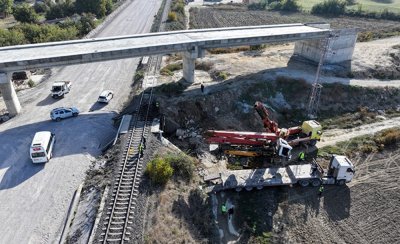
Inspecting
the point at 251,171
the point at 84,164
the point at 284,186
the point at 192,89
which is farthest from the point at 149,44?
the point at 284,186

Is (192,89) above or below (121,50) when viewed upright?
below

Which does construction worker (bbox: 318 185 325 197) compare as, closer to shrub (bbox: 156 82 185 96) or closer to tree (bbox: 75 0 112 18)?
shrub (bbox: 156 82 185 96)

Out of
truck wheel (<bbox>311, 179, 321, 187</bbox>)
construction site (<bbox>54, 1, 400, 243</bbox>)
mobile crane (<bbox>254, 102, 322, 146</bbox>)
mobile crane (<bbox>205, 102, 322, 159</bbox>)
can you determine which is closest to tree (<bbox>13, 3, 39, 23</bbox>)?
construction site (<bbox>54, 1, 400, 243</bbox>)

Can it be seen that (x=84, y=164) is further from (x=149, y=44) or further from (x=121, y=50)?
(x=149, y=44)

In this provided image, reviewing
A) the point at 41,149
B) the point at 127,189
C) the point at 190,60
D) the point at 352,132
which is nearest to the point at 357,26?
the point at 352,132

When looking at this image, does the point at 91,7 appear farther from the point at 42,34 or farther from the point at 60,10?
the point at 42,34

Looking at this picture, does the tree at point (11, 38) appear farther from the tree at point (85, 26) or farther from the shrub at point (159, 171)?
the shrub at point (159, 171)

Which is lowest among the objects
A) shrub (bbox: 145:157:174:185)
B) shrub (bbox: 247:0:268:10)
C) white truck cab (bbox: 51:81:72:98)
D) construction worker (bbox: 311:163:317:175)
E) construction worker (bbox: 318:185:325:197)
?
construction worker (bbox: 318:185:325:197)
